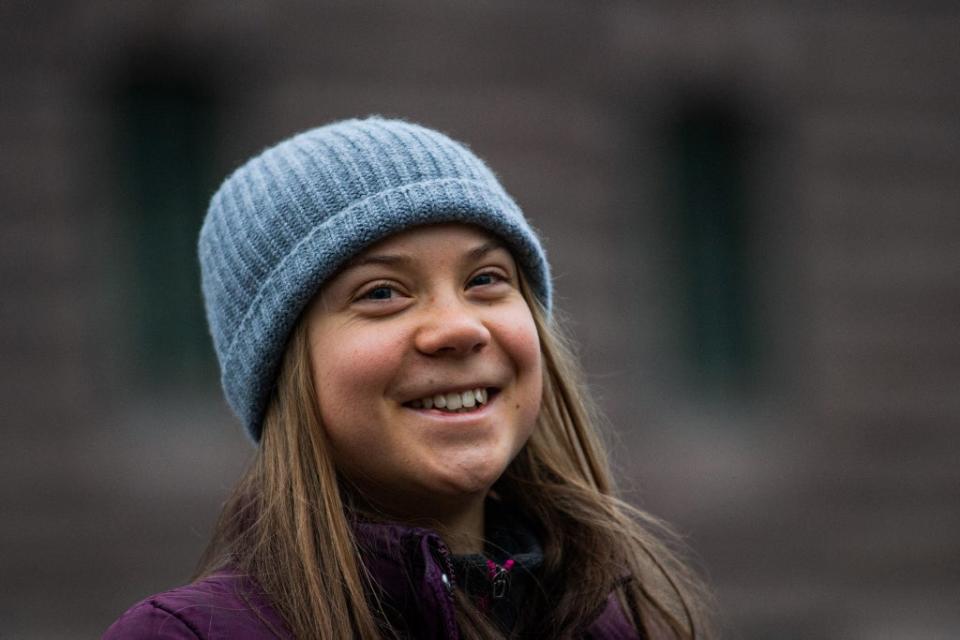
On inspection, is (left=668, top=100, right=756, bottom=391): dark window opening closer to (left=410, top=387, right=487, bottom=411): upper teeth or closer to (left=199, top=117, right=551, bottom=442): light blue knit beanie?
(left=199, top=117, right=551, bottom=442): light blue knit beanie

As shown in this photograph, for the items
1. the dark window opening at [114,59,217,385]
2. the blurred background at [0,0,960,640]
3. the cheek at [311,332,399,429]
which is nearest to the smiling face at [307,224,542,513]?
the cheek at [311,332,399,429]

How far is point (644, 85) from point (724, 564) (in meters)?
2.92

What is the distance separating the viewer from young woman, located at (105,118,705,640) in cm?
196

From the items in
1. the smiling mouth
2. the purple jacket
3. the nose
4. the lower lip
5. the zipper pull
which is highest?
the nose

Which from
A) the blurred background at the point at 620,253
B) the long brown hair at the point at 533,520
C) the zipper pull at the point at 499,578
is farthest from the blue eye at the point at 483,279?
the blurred background at the point at 620,253

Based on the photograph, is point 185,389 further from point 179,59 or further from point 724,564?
point 724,564

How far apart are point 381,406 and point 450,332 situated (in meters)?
0.16

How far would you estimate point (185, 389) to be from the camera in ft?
23.2

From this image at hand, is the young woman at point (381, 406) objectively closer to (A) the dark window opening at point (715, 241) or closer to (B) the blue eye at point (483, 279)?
(B) the blue eye at point (483, 279)

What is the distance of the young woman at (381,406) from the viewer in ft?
6.44

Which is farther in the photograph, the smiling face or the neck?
the neck

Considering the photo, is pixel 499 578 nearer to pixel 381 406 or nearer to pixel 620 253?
pixel 381 406

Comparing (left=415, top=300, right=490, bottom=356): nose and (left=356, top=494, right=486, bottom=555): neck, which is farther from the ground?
(left=415, top=300, right=490, bottom=356): nose

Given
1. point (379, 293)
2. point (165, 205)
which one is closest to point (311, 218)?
point (379, 293)
